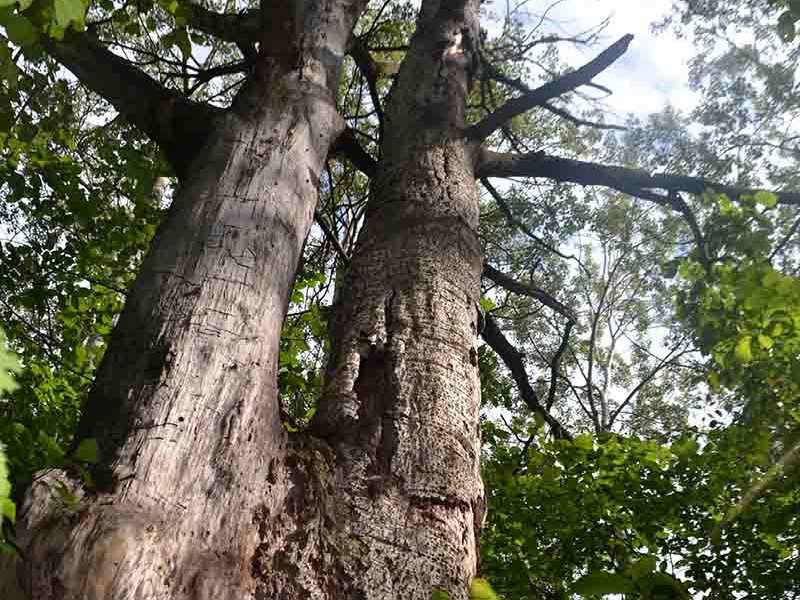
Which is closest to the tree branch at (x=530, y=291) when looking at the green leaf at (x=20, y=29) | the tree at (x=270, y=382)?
the tree at (x=270, y=382)

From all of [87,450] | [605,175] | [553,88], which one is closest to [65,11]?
[87,450]

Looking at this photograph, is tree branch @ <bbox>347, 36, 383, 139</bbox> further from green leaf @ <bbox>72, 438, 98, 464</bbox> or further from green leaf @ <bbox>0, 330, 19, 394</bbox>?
green leaf @ <bbox>0, 330, 19, 394</bbox>

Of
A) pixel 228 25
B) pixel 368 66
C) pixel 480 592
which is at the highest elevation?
pixel 368 66

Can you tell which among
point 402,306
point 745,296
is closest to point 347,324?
point 402,306

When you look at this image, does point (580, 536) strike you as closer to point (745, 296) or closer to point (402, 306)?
point (745, 296)

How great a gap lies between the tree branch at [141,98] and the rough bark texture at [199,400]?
27cm

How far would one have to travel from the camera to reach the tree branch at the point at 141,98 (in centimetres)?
214

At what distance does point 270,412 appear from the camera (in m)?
1.36

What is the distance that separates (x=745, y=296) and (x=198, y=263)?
2.49m

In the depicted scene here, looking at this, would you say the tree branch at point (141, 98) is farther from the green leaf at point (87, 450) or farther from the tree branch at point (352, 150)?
the green leaf at point (87, 450)

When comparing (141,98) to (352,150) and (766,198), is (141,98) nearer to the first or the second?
(352,150)

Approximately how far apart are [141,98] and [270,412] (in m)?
1.39

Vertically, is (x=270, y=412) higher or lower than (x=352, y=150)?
lower

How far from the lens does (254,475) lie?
1.24m
